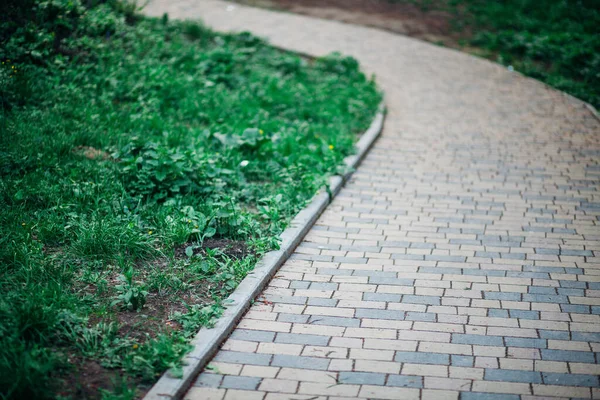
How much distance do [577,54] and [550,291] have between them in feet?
33.5

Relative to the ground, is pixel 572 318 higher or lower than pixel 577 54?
lower

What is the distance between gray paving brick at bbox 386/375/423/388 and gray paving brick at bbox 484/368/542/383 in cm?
44

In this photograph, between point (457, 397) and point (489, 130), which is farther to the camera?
point (489, 130)


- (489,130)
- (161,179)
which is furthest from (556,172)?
(161,179)

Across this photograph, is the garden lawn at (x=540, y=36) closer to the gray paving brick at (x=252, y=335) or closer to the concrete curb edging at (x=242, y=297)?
the concrete curb edging at (x=242, y=297)

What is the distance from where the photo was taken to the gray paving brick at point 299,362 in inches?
154

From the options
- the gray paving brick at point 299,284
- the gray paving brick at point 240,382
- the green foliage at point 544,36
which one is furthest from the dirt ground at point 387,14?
the gray paving brick at point 240,382

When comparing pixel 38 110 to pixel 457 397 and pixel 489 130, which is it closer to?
pixel 457 397

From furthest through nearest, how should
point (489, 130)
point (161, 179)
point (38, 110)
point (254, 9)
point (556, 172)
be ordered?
point (254, 9)
point (489, 130)
point (556, 172)
point (38, 110)
point (161, 179)

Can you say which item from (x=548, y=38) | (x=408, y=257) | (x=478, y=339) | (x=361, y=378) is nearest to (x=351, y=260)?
(x=408, y=257)

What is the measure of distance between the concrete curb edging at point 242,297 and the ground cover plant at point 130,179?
0.09 meters

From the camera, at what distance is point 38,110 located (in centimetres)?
727

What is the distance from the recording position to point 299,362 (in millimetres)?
3947

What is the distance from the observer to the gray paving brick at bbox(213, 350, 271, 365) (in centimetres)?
394
